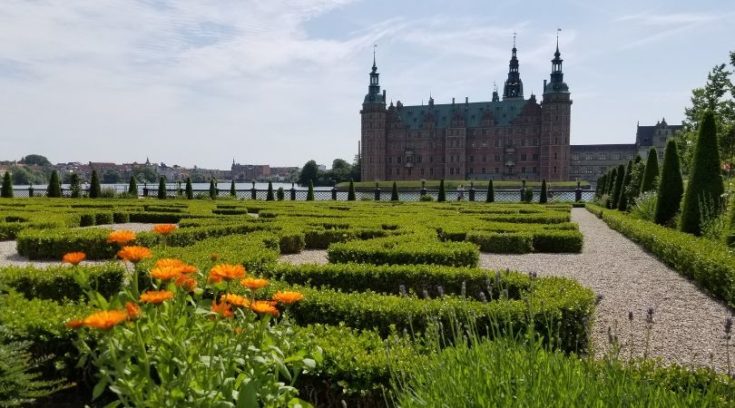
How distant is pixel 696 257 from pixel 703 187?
4375 millimetres

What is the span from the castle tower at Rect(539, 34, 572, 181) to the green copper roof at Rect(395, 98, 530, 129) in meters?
4.69

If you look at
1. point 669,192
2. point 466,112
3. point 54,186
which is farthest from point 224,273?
point 466,112

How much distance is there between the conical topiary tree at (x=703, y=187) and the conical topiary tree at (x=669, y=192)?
1889mm

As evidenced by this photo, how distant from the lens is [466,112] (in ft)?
293

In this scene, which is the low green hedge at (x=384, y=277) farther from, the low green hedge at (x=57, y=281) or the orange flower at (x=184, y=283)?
the orange flower at (x=184, y=283)

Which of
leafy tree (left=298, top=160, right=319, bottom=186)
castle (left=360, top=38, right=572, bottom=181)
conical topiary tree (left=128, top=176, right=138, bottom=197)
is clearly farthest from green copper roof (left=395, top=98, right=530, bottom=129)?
conical topiary tree (left=128, top=176, right=138, bottom=197)

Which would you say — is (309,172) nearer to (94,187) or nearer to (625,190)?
(94,187)

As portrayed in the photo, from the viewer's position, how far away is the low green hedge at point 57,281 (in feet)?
19.2

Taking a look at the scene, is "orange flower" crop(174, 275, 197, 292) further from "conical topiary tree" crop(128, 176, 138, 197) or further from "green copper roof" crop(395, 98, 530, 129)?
"green copper roof" crop(395, 98, 530, 129)

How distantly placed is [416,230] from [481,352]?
24.6ft

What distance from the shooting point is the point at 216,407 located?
2080mm

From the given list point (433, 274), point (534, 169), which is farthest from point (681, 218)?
point (534, 169)

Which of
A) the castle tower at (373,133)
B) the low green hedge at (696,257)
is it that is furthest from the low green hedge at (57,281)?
the castle tower at (373,133)

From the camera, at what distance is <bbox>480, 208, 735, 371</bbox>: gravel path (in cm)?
501
